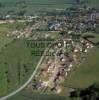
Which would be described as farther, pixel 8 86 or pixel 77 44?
pixel 77 44

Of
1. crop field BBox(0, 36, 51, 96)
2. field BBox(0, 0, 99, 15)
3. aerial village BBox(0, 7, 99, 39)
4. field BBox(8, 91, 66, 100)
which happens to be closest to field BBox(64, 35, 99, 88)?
field BBox(8, 91, 66, 100)

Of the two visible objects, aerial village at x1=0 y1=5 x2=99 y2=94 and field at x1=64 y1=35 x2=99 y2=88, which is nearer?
field at x1=64 y1=35 x2=99 y2=88

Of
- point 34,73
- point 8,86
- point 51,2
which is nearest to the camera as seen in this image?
point 8,86

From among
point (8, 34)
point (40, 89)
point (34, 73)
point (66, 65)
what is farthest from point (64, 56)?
point (8, 34)

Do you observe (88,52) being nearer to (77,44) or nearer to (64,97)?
(77,44)

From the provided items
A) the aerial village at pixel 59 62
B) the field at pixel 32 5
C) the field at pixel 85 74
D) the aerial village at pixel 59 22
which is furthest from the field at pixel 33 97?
the field at pixel 32 5

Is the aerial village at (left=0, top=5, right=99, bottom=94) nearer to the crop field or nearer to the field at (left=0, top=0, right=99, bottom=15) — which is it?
the crop field

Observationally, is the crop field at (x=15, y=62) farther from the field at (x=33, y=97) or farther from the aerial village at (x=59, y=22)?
the aerial village at (x=59, y=22)
